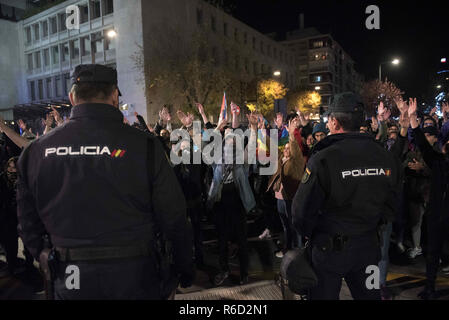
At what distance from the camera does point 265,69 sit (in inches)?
2029

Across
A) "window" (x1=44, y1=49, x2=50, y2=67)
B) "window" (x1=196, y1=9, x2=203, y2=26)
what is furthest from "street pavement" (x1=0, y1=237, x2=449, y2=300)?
"window" (x1=44, y1=49, x2=50, y2=67)

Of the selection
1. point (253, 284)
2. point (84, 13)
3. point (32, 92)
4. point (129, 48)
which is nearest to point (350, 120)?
point (253, 284)

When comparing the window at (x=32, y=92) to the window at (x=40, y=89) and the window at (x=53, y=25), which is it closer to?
the window at (x=40, y=89)

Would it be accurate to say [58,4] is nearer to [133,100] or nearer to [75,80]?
[133,100]

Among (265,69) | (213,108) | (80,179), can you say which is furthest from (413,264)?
(265,69)

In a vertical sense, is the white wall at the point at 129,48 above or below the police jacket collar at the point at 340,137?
above

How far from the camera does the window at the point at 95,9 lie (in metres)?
33.8

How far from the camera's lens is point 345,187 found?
7.84ft

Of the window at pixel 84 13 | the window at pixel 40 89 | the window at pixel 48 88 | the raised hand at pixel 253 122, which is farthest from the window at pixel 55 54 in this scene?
the raised hand at pixel 253 122

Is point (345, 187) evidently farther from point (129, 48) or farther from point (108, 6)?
point (108, 6)

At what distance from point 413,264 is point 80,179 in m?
5.19

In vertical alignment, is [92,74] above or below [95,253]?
above

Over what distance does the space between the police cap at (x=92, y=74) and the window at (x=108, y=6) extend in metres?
36.0

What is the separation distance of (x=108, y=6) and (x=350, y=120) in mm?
37048
